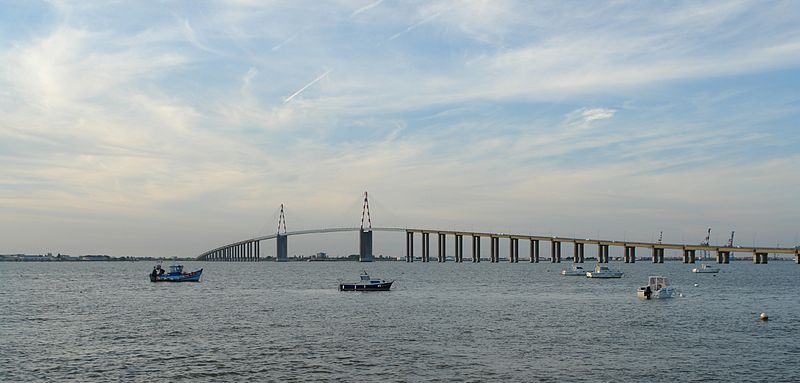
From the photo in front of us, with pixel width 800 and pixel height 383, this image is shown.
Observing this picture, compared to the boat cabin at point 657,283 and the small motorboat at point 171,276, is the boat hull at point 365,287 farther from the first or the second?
the small motorboat at point 171,276

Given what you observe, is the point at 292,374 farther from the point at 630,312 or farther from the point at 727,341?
the point at 630,312

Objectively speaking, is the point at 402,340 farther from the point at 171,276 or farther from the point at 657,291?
the point at 171,276

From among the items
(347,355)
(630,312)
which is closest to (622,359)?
(347,355)

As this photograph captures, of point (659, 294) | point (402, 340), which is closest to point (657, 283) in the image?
point (659, 294)

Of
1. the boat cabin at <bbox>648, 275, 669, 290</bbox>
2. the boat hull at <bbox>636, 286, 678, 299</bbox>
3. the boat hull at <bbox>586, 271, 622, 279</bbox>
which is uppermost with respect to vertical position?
the boat cabin at <bbox>648, 275, 669, 290</bbox>

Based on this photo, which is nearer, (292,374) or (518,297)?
(292,374)

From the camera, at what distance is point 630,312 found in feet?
238

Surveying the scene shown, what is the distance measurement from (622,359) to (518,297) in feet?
166

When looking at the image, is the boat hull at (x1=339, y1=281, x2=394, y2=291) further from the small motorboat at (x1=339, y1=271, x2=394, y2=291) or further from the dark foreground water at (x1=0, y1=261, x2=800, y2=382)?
the dark foreground water at (x1=0, y1=261, x2=800, y2=382)

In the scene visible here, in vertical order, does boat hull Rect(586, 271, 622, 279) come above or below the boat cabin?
below

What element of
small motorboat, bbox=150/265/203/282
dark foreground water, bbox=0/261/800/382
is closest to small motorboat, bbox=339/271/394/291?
dark foreground water, bbox=0/261/800/382

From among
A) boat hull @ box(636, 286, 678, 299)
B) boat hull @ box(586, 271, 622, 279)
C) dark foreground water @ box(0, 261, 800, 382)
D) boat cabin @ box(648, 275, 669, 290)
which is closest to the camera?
dark foreground water @ box(0, 261, 800, 382)

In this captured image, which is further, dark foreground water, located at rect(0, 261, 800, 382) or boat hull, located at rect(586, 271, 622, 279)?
boat hull, located at rect(586, 271, 622, 279)

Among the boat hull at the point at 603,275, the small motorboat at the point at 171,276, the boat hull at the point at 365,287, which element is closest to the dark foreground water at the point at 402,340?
the boat hull at the point at 365,287
